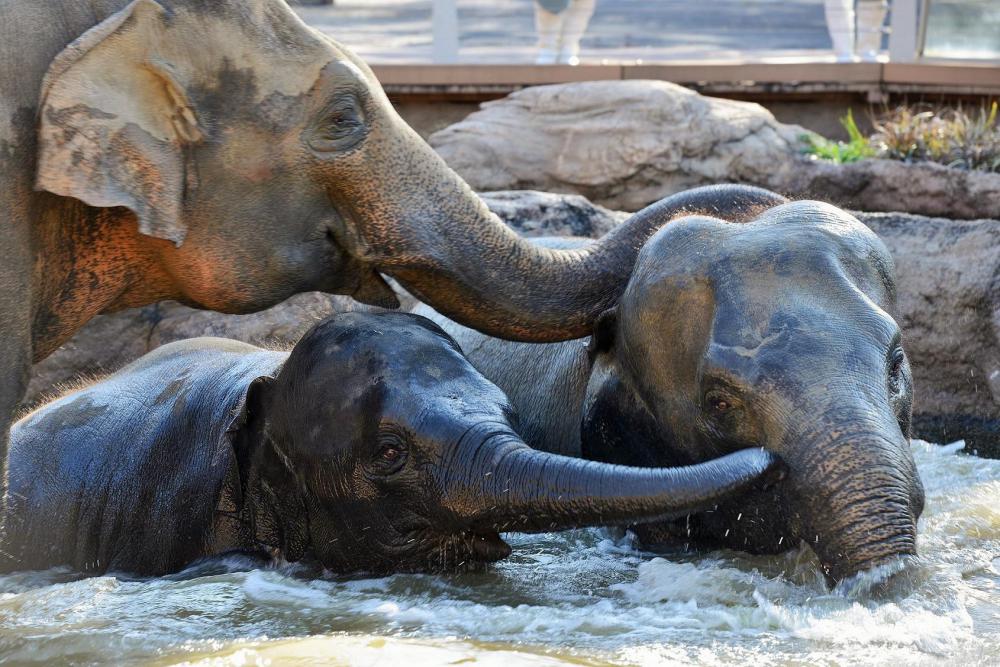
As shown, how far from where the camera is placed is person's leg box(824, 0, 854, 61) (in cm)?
1593

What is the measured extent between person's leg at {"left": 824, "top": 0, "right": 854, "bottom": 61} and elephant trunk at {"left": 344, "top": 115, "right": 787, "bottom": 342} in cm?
1136

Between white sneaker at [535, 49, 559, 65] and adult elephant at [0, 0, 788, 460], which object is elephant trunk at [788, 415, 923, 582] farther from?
white sneaker at [535, 49, 559, 65]

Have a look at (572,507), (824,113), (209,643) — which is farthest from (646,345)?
(824,113)

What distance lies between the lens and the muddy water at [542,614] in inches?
176

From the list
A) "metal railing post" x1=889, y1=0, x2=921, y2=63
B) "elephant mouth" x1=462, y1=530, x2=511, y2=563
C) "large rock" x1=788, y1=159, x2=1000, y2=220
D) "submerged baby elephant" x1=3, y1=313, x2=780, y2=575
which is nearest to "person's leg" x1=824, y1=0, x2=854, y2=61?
"metal railing post" x1=889, y1=0, x2=921, y2=63

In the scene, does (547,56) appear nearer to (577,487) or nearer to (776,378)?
(776,378)

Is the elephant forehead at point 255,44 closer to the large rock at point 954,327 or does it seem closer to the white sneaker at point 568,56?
the large rock at point 954,327

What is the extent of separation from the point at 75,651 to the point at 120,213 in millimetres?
1218

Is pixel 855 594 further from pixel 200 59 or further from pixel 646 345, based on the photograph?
pixel 200 59

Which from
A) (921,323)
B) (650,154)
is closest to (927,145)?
(650,154)

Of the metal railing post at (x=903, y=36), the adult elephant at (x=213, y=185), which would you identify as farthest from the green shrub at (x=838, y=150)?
the adult elephant at (x=213, y=185)

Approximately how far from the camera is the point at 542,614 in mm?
4902

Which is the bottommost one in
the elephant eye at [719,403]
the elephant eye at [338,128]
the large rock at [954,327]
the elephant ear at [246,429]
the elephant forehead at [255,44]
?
the large rock at [954,327]

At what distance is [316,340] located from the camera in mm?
5406
